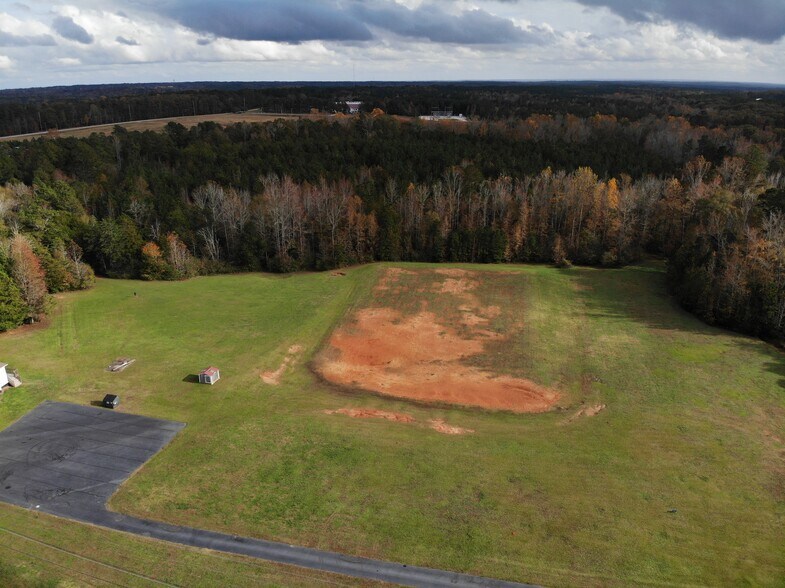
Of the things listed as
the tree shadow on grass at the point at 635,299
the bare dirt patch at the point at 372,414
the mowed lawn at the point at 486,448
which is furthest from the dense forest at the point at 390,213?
the bare dirt patch at the point at 372,414

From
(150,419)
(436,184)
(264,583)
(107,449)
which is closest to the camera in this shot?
(264,583)

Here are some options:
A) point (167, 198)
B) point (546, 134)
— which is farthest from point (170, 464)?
point (546, 134)

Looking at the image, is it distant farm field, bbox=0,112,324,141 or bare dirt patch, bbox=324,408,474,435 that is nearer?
bare dirt patch, bbox=324,408,474,435

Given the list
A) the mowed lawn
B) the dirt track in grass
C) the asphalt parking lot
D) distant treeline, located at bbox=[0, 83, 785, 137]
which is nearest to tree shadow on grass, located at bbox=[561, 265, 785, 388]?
the mowed lawn

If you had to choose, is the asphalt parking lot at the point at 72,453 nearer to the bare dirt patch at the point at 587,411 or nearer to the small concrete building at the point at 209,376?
the small concrete building at the point at 209,376

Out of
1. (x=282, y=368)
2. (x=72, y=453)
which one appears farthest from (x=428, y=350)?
(x=72, y=453)

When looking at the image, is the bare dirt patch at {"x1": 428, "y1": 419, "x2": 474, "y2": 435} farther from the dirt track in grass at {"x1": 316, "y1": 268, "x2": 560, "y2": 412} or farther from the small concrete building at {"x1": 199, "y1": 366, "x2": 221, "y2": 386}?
the small concrete building at {"x1": 199, "y1": 366, "x2": 221, "y2": 386}

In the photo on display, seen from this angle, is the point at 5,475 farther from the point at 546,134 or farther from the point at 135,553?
the point at 546,134
